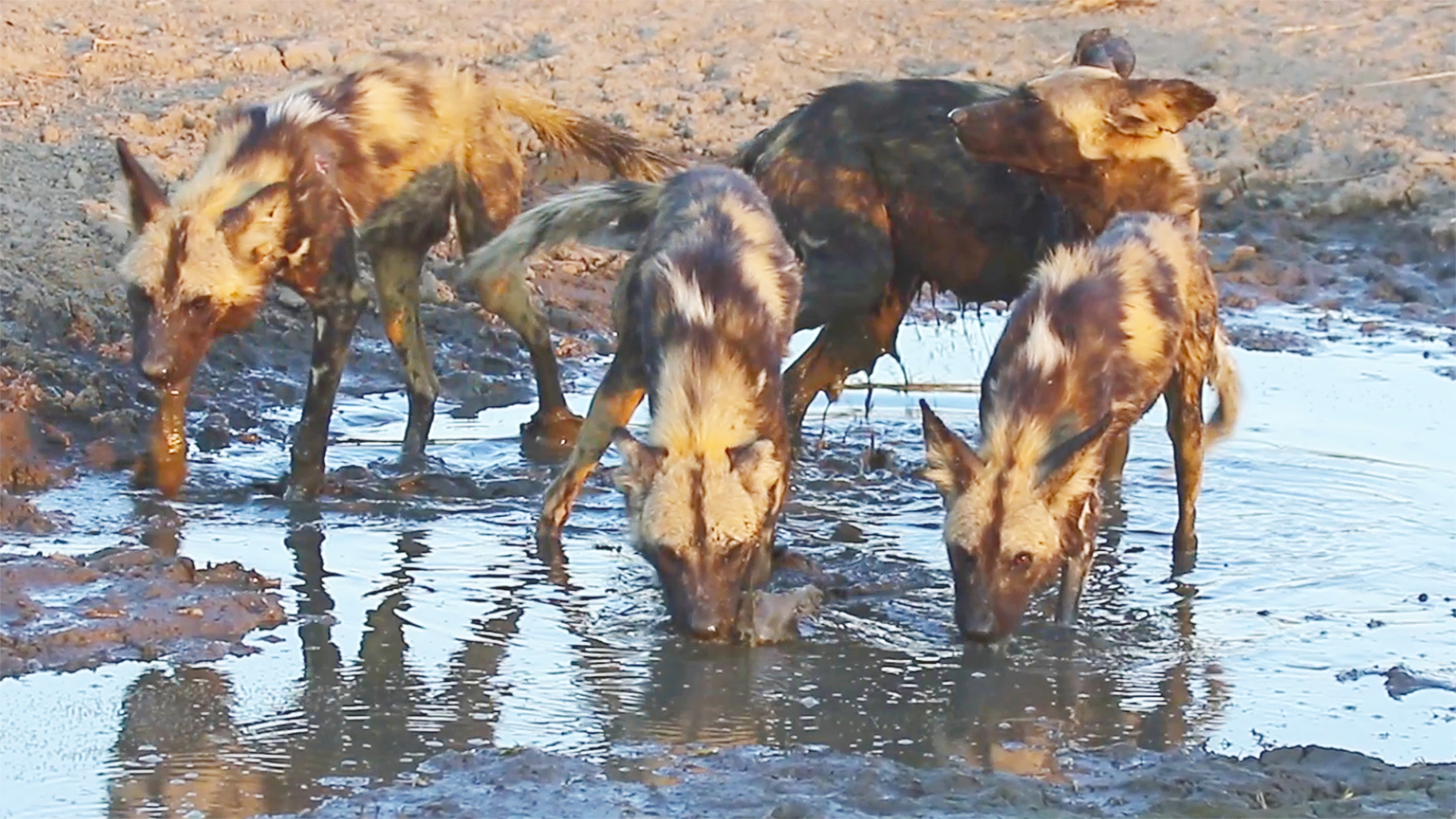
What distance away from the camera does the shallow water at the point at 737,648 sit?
232 inches

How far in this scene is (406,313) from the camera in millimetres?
9547

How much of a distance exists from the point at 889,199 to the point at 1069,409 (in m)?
2.19

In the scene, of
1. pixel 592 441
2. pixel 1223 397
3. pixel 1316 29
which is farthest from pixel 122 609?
pixel 1316 29

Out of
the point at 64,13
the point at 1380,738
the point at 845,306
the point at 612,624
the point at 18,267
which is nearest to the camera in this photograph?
the point at 1380,738

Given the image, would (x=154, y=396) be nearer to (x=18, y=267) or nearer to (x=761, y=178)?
(x=18, y=267)

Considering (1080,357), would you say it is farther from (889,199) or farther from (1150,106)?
(889,199)

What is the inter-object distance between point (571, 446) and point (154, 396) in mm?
1650

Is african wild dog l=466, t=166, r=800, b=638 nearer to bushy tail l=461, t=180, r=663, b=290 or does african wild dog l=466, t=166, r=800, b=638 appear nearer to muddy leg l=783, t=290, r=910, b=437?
bushy tail l=461, t=180, r=663, b=290

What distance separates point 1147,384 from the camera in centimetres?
748

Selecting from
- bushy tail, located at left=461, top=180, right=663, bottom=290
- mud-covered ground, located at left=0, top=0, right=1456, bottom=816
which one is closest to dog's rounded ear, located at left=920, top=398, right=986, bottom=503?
mud-covered ground, located at left=0, top=0, right=1456, bottom=816

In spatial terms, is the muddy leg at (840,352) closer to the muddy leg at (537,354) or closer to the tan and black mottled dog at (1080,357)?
the muddy leg at (537,354)

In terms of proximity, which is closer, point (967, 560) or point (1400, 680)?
point (1400, 680)

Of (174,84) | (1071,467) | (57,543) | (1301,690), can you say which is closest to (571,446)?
(57,543)

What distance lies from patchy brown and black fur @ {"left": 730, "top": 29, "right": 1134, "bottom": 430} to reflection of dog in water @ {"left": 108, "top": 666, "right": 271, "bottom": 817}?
3331 millimetres
